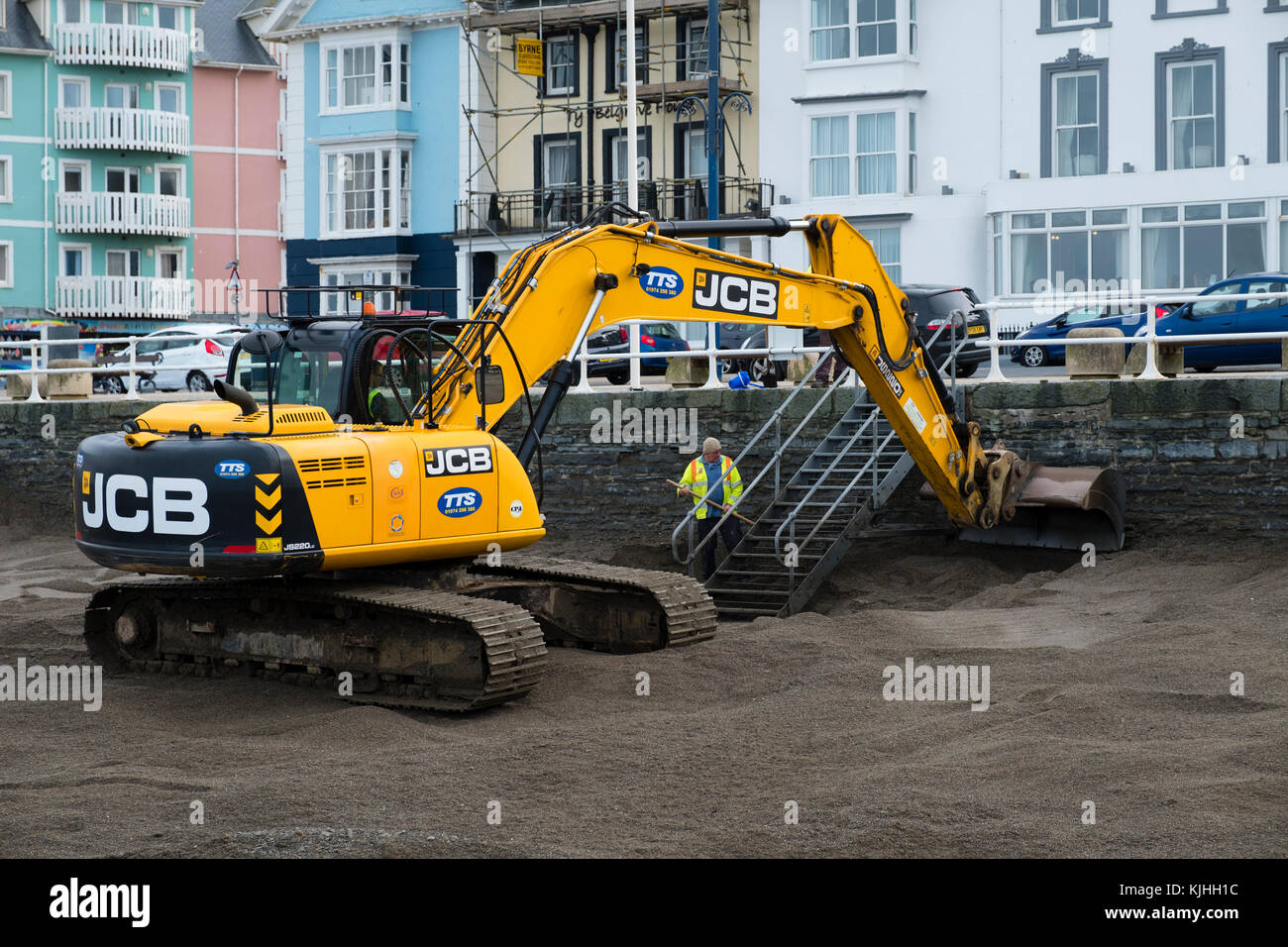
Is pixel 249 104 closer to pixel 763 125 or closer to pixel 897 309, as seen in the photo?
pixel 763 125

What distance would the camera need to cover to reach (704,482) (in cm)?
1758

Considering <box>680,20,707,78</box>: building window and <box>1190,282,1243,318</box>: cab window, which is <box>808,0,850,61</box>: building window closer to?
<box>680,20,707,78</box>: building window

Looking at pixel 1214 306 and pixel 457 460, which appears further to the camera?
pixel 1214 306

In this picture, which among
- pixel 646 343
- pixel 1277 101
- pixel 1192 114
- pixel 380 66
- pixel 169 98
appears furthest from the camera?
pixel 169 98

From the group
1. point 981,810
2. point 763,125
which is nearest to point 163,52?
point 763,125

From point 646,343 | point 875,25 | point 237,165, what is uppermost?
point 875,25

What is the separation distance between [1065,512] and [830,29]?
2214cm

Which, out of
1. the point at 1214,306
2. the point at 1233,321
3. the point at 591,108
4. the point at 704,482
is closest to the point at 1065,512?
the point at 704,482

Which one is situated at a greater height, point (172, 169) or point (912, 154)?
point (172, 169)

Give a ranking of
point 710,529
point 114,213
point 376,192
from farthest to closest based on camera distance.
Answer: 1. point 114,213
2. point 376,192
3. point 710,529

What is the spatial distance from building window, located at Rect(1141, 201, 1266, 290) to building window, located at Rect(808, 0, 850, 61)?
311 inches

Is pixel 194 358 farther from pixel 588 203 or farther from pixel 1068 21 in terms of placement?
pixel 1068 21

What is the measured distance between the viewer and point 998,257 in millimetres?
33969

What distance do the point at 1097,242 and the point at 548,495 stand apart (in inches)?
678
